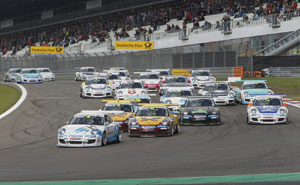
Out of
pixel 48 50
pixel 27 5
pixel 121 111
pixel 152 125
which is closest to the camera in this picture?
pixel 152 125

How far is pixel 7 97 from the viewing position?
33688 mm

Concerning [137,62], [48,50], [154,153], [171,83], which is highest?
[48,50]

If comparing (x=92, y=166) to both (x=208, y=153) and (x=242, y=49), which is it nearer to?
(x=208, y=153)

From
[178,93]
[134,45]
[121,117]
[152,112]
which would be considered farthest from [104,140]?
[134,45]

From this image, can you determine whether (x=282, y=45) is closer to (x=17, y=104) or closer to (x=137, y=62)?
(x=137, y=62)

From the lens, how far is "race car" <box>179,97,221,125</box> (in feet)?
75.3

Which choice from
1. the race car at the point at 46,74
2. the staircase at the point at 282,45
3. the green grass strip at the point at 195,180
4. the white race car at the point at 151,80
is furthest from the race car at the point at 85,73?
the green grass strip at the point at 195,180

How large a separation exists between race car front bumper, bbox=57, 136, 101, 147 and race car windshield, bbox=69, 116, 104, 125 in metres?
0.99

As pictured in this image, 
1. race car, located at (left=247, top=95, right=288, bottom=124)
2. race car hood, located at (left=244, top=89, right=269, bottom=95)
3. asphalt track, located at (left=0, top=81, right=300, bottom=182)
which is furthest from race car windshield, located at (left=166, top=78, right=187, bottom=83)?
race car, located at (left=247, top=95, right=288, bottom=124)

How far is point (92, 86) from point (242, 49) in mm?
17307

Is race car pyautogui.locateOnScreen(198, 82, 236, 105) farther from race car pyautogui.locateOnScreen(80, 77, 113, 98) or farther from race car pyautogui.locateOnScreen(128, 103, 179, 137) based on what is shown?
race car pyautogui.locateOnScreen(128, 103, 179, 137)

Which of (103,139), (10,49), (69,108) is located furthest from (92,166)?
(10,49)

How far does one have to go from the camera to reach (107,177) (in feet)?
36.0

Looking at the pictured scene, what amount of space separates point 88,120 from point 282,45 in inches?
1233
